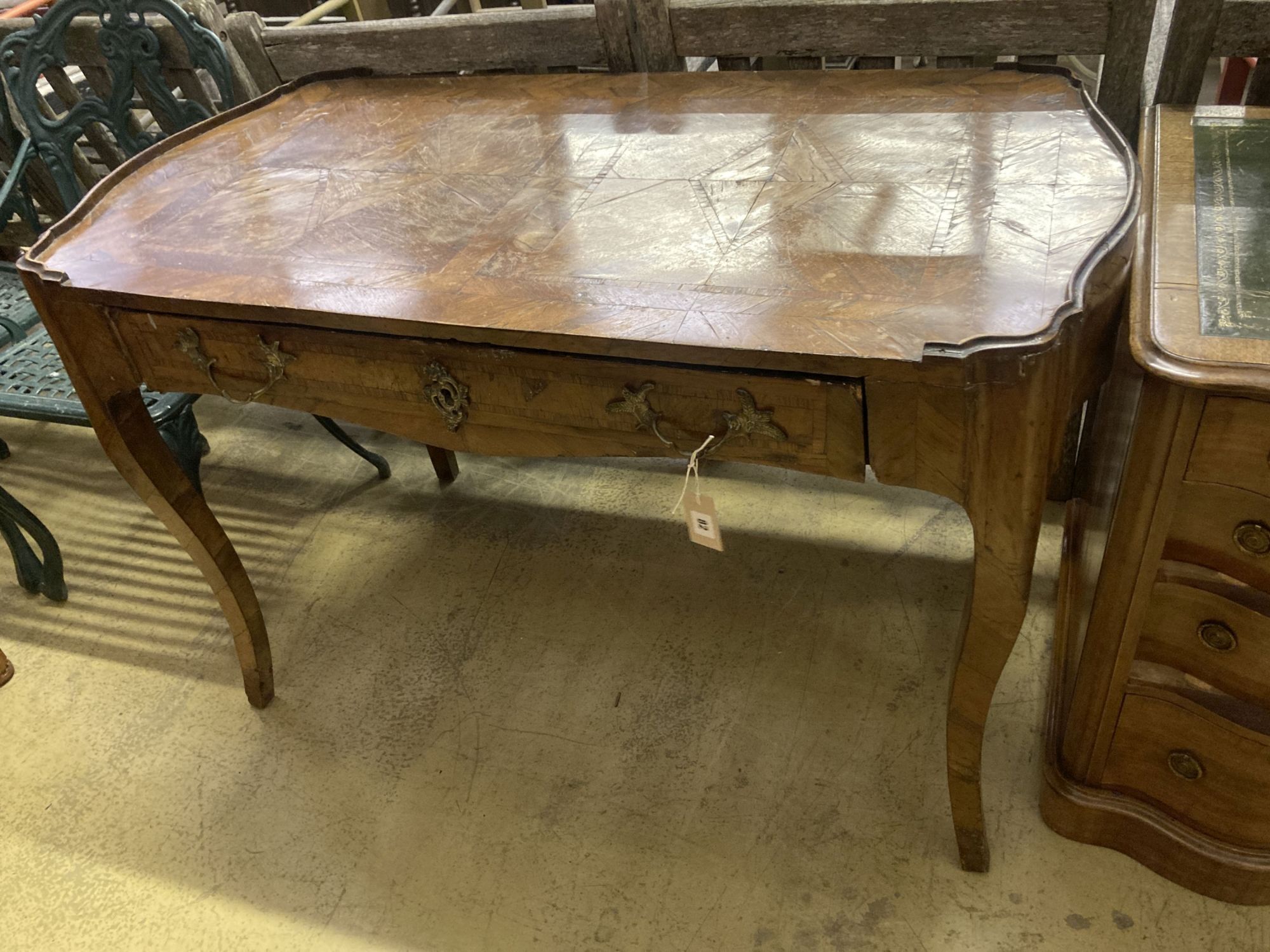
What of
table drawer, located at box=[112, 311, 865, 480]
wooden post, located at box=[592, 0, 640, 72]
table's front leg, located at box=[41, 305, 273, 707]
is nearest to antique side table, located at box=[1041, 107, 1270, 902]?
table drawer, located at box=[112, 311, 865, 480]

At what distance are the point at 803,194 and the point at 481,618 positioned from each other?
112 centimetres

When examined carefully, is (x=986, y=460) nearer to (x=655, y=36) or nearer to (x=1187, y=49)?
(x=1187, y=49)

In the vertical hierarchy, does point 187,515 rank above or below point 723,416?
below

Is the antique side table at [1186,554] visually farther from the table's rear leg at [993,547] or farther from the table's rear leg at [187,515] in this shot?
the table's rear leg at [187,515]

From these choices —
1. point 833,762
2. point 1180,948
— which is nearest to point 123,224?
point 833,762

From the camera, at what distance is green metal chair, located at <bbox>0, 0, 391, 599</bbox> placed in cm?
201

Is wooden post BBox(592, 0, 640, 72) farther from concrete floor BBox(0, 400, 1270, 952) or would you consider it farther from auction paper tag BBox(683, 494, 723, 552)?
auction paper tag BBox(683, 494, 723, 552)

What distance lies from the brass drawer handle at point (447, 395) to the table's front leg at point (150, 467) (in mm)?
531

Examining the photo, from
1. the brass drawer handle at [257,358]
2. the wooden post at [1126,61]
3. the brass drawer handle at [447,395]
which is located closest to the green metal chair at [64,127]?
the brass drawer handle at [257,358]

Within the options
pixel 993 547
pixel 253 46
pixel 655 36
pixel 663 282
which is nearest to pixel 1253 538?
pixel 993 547

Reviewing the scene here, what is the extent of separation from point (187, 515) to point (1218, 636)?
157 cm

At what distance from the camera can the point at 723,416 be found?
1.15 metres

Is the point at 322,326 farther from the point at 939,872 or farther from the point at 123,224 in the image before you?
the point at 939,872

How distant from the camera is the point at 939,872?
1508mm
